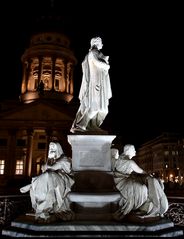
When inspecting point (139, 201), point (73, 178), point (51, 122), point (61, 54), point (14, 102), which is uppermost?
point (61, 54)

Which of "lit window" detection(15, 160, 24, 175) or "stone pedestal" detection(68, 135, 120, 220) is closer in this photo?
"stone pedestal" detection(68, 135, 120, 220)

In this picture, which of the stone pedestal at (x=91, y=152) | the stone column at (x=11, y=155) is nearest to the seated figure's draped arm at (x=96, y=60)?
the stone pedestal at (x=91, y=152)

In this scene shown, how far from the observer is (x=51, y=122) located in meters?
46.8

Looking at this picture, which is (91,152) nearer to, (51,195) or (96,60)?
(51,195)

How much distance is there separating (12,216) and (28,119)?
38.0m

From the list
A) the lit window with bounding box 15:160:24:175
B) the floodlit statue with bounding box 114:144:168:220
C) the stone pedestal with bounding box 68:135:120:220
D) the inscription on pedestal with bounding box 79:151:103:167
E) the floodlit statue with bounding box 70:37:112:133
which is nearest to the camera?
the stone pedestal with bounding box 68:135:120:220

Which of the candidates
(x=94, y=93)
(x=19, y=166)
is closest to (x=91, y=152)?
(x=94, y=93)

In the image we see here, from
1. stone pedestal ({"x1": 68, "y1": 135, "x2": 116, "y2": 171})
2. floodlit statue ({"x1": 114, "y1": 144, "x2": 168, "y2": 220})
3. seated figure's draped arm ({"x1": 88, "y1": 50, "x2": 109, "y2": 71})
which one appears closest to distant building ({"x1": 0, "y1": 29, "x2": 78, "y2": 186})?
stone pedestal ({"x1": 68, "y1": 135, "x2": 116, "y2": 171})

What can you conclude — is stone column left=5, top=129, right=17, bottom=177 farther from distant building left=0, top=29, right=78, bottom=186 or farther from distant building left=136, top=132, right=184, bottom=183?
distant building left=136, top=132, right=184, bottom=183

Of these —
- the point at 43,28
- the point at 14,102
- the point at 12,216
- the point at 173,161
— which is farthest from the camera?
the point at 173,161

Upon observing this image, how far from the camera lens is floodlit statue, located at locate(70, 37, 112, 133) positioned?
7.73 m

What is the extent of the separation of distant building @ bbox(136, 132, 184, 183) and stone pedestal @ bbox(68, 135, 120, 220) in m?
70.2

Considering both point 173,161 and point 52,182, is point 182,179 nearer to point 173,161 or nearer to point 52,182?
point 173,161

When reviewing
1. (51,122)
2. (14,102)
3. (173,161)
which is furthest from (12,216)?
(173,161)
